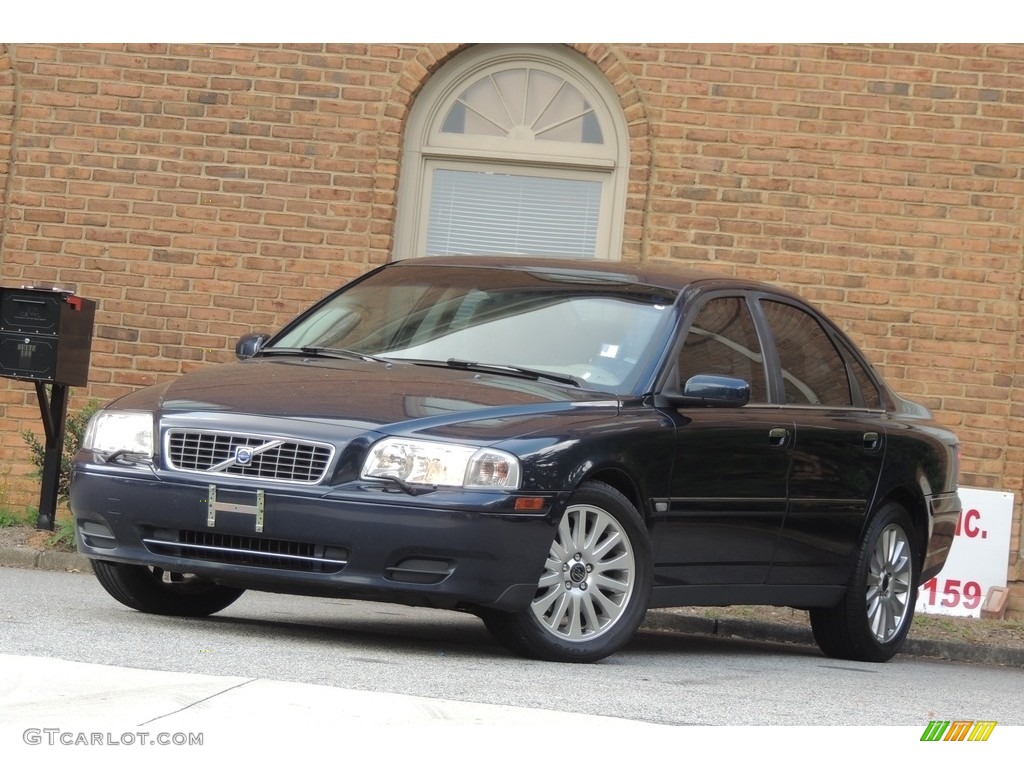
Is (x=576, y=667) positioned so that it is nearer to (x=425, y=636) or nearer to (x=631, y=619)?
(x=631, y=619)

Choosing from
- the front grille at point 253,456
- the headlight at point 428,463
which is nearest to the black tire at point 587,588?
the headlight at point 428,463

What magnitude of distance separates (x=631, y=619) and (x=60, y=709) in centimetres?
265

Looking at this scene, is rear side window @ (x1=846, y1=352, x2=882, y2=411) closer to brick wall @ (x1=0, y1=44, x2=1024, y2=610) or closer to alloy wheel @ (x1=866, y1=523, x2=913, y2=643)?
alloy wheel @ (x1=866, y1=523, x2=913, y2=643)

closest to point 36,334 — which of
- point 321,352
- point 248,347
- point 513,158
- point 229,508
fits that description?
point 513,158

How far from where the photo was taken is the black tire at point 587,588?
638 cm

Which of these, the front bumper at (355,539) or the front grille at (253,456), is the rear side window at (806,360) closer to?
the front bumper at (355,539)

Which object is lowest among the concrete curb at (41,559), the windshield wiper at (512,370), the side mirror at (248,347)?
the concrete curb at (41,559)

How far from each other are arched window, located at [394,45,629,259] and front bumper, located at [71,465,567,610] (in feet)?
23.3

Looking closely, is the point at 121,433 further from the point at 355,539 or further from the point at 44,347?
the point at 44,347

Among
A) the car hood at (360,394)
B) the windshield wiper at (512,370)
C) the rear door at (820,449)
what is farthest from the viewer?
the rear door at (820,449)

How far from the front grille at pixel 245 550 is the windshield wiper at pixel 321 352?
1162mm

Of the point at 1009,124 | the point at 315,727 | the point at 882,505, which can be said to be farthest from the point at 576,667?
the point at 1009,124

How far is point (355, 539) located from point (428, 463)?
360 millimetres

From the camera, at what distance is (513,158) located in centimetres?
1329
